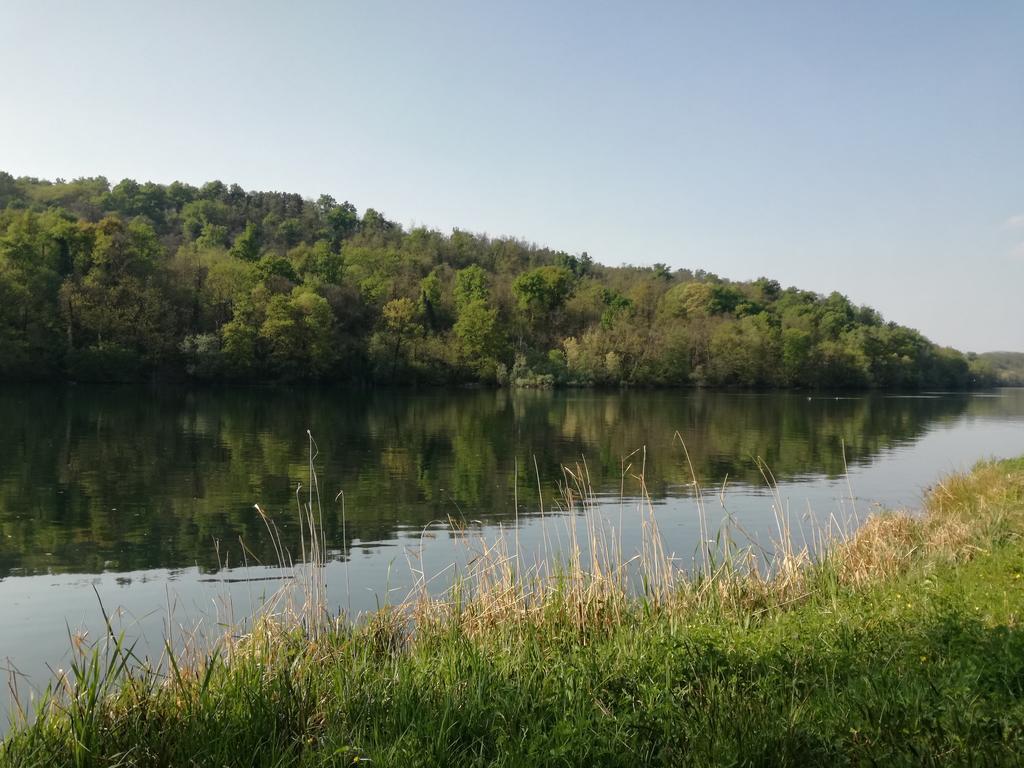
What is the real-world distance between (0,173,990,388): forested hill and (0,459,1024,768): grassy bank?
7460 centimetres

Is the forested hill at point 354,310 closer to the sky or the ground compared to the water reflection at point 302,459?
closer to the sky

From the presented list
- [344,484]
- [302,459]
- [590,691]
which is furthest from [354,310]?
[590,691]

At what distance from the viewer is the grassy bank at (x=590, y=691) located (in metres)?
4.92

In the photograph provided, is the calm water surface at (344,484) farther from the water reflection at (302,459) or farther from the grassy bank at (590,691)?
the grassy bank at (590,691)

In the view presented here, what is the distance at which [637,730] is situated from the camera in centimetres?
523

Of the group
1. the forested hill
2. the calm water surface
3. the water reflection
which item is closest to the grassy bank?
the calm water surface

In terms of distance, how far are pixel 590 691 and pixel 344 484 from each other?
20077 millimetres

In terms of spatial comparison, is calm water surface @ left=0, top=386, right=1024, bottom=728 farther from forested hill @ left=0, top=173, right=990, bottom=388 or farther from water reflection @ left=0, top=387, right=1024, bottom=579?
forested hill @ left=0, top=173, right=990, bottom=388

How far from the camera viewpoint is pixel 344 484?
25.2 metres

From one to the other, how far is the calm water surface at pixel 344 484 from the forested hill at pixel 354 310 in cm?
2040

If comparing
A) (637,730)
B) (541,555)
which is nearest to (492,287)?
(541,555)

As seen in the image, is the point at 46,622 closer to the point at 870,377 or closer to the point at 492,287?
the point at 492,287

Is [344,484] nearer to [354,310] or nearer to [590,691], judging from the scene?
[590,691]

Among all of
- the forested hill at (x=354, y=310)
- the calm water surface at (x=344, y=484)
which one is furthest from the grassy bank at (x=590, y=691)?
the forested hill at (x=354, y=310)
